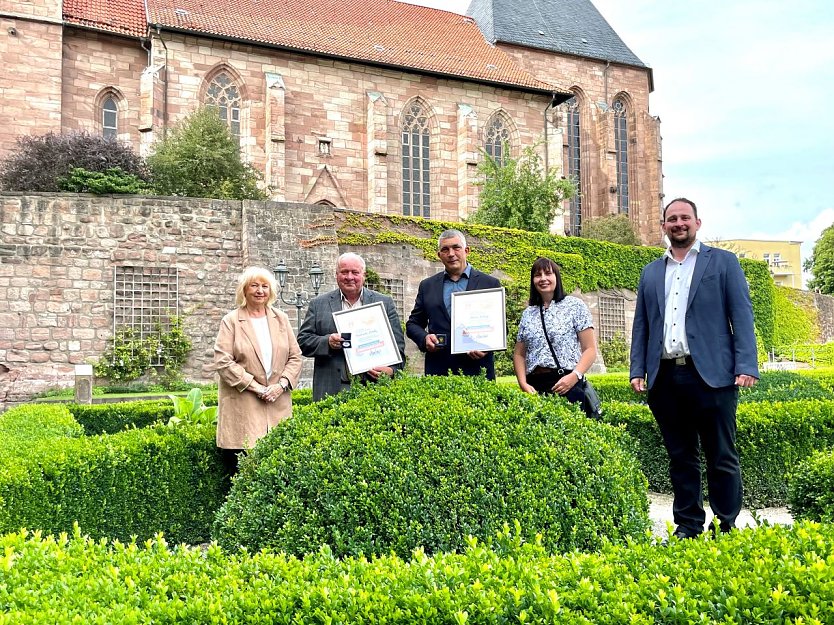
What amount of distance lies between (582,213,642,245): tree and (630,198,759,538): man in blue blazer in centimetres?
2981

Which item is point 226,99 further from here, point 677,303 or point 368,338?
point 677,303

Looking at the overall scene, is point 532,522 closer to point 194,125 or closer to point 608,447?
point 608,447

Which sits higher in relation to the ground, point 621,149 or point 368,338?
point 621,149

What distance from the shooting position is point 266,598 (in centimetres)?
218

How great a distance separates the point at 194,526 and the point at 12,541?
296 cm

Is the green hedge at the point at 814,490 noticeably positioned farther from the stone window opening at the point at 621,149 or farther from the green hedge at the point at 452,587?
the stone window opening at the point at 621,149

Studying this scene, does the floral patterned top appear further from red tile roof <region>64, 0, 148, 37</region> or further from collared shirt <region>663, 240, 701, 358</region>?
red tile roof <region>64, 0, 148, 37</region>

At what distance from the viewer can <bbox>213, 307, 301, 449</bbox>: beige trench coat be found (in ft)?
17.2

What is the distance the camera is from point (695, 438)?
4.63 metres

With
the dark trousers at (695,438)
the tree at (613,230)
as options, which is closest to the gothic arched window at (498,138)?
the tree at (613,230)

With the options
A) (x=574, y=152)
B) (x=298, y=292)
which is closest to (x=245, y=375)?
(x=298, y=292)

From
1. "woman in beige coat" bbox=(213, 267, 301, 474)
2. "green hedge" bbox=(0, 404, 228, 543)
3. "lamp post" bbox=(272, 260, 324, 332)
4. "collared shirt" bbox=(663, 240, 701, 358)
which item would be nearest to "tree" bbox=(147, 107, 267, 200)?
"lamp post" bbox=(272, 260, 324, 332)

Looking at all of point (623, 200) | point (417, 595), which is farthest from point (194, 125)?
point (623, 200)

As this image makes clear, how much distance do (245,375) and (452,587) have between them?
330cm
